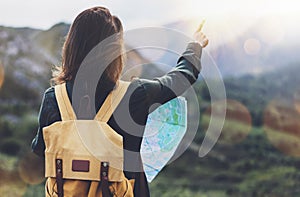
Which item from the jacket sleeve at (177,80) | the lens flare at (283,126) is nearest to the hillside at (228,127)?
the lens flare at (283,126)

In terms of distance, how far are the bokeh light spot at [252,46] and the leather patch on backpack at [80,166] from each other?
4.24 m

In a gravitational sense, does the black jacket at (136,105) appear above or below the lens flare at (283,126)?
above

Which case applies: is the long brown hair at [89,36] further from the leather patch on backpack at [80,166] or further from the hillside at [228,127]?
the hillside at [228,127]

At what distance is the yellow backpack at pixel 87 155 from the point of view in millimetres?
1060

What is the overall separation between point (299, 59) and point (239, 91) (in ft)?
2.31

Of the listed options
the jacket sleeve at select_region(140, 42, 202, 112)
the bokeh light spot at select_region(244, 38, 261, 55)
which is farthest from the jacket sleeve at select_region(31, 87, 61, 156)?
the bokeh light spot at select_region(244, 38, 261, 55)

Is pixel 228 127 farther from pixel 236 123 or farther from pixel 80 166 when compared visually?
pixel 80 166

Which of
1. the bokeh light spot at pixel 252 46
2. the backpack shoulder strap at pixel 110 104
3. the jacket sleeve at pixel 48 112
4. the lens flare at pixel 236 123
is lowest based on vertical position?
the lens flare at pixel 236 123

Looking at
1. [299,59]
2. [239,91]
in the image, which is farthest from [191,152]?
[299,59]

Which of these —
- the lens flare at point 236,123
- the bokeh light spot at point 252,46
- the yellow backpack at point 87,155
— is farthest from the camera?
the lens flare at point 236,123

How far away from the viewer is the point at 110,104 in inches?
42.1

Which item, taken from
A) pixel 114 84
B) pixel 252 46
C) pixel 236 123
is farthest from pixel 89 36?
pixel 236 123

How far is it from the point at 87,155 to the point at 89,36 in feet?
0.80

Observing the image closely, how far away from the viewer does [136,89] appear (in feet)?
3.50
